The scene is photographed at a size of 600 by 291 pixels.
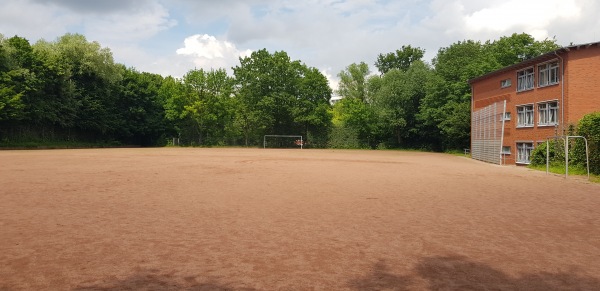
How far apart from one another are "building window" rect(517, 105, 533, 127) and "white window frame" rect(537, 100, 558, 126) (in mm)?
1139

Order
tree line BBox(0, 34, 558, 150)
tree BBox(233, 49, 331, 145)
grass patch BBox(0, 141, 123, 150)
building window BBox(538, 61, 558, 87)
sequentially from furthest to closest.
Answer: tree BBox(233, 49, 331, 145) → tree line BBox(0, 34, 558, 150) → grass patch BBox(0, 141, 123, 150) → building window BBox(538, 61, 558, 87)

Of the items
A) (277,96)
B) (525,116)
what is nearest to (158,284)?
(525,116)

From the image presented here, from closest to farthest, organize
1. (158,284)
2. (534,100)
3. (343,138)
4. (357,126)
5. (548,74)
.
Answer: (158,284) < (548,74) < (534,100) < (357,126) < (343,138)

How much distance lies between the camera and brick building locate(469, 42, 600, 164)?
97.0 ft

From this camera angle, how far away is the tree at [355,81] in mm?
79625

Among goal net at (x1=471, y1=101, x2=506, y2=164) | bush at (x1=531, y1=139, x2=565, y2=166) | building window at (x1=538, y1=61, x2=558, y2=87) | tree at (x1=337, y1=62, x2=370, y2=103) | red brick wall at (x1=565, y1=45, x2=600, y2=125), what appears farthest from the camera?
tree at (x1=337, y1=62, x2=370, y2=103)

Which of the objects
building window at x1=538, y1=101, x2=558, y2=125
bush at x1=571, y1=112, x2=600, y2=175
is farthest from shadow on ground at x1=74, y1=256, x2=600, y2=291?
building window at x1=538, y1=101, x2=558, y2=125

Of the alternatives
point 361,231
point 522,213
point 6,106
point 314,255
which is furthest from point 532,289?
point 6,106

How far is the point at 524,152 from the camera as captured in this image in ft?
114

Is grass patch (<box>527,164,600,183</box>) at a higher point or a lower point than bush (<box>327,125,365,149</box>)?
lower

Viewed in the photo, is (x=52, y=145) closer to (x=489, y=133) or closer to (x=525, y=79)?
(x=489, y=133)

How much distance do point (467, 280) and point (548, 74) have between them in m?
32.8

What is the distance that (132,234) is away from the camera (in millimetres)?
7582

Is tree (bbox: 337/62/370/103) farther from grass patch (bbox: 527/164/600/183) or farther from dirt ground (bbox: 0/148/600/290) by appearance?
dirt ground (bbox: 0/148/600/290)
